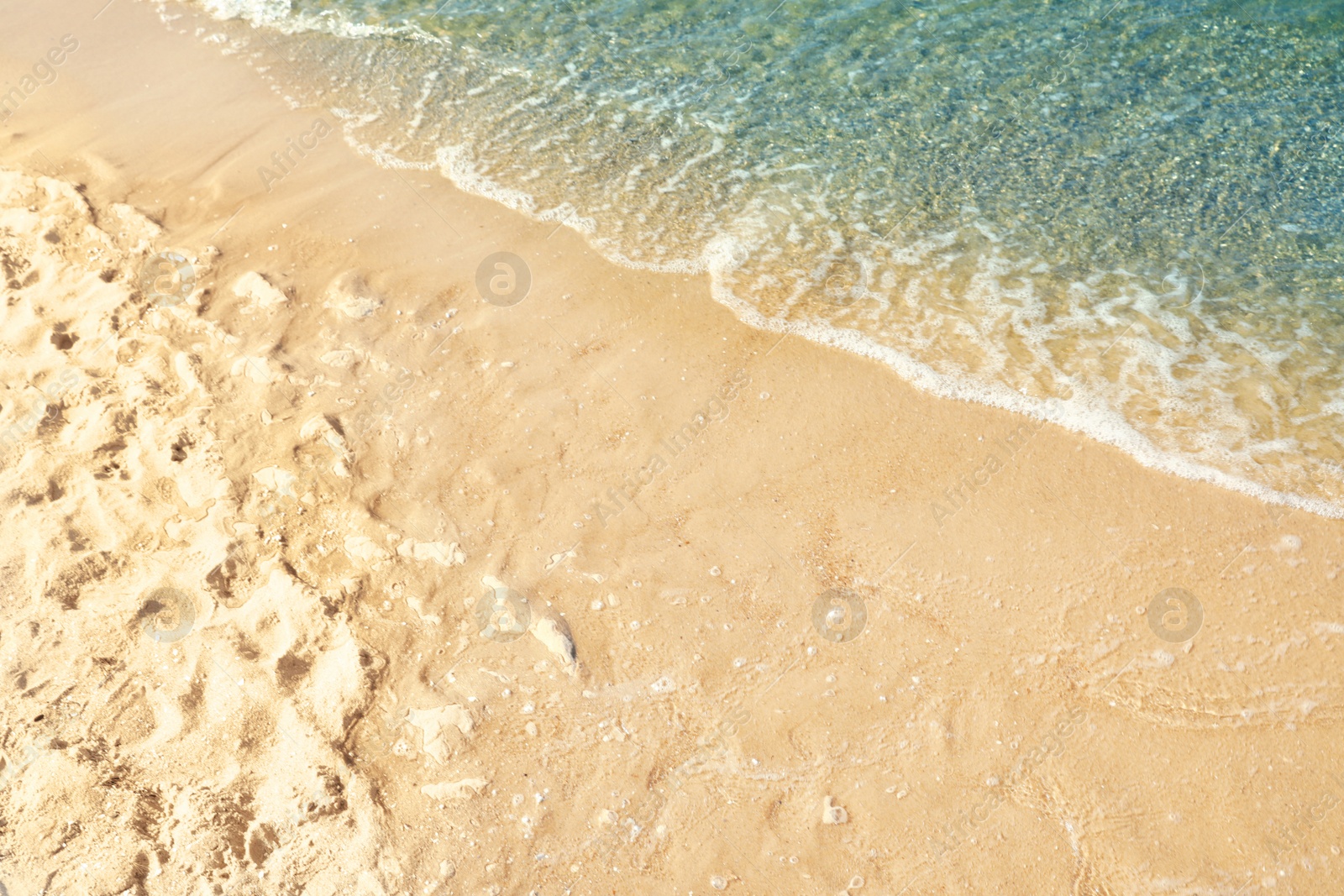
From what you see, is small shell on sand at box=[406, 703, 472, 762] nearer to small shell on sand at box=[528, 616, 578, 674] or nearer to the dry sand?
the dry sand

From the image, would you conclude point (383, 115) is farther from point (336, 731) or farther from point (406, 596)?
point (336, 731)

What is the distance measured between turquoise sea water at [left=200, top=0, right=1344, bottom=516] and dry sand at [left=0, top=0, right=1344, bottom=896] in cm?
53

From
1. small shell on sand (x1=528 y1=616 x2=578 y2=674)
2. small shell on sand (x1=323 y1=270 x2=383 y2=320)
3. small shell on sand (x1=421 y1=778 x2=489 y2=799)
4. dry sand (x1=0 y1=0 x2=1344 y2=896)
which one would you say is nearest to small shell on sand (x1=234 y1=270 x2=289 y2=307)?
dry sand (x1=0 y1=0 x2=1344 y2=896)

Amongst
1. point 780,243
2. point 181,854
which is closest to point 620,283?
point 780,243

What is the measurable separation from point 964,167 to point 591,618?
4.75 meters

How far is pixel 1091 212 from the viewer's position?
20.1 feet

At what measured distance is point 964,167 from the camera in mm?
6523

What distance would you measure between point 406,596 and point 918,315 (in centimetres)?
351

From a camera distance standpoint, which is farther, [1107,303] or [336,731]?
[1107,303]

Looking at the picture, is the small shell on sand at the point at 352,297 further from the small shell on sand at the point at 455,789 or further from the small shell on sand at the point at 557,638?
the small shell on sand at the point at 455,789

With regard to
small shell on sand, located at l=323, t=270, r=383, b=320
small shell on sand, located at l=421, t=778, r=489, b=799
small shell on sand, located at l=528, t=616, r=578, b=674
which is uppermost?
small shell on sand, located at l=323, t=270, r=383, b=320

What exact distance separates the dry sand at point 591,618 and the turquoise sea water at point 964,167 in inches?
20.9

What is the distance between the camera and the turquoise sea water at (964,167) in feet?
16.6

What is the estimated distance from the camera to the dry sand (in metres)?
3.35
